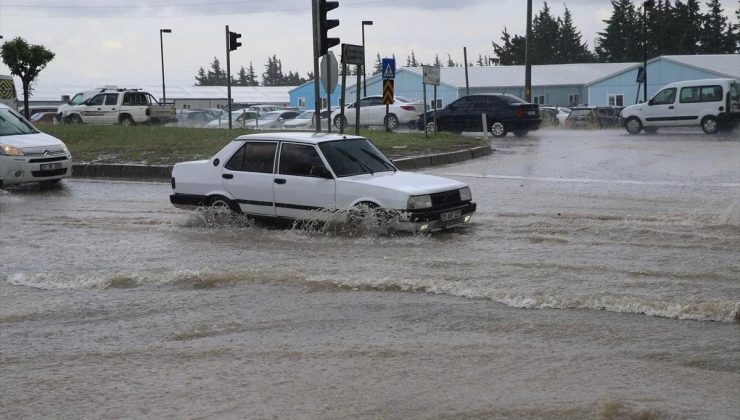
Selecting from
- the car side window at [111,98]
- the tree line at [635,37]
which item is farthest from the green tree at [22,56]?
the tree line at [635,37]

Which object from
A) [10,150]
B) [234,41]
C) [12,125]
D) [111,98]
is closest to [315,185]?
[10,150]

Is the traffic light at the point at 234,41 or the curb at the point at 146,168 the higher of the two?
the traffic light at the point at 234,41

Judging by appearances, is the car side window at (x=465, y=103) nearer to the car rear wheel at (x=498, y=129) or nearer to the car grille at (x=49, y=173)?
the car rear wheel at (x=498, y=129)

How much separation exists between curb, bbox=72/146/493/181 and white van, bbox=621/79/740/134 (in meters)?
10.9

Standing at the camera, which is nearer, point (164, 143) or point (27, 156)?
point (27, 156)

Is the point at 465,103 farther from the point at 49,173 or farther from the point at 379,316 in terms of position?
the point at 379,316

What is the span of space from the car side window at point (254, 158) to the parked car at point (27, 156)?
6426mm

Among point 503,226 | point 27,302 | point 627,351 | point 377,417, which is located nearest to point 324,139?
point 503,226

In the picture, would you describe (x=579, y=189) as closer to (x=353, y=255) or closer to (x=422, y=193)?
(x=422, y=193)

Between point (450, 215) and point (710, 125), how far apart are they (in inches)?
785

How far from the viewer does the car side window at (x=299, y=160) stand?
11.5 metres

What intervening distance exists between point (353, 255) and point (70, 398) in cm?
475

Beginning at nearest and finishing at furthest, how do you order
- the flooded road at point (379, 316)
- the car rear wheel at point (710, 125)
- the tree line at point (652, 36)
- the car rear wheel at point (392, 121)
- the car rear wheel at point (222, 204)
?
the flooded road at point (379, 316) < the car rear wheel at point (222, 204) < the car rear wheel at point (710, 125) < the car rear wheel at point (392, 121) < the tree line at point (652, 36)

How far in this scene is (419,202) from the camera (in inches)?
423
